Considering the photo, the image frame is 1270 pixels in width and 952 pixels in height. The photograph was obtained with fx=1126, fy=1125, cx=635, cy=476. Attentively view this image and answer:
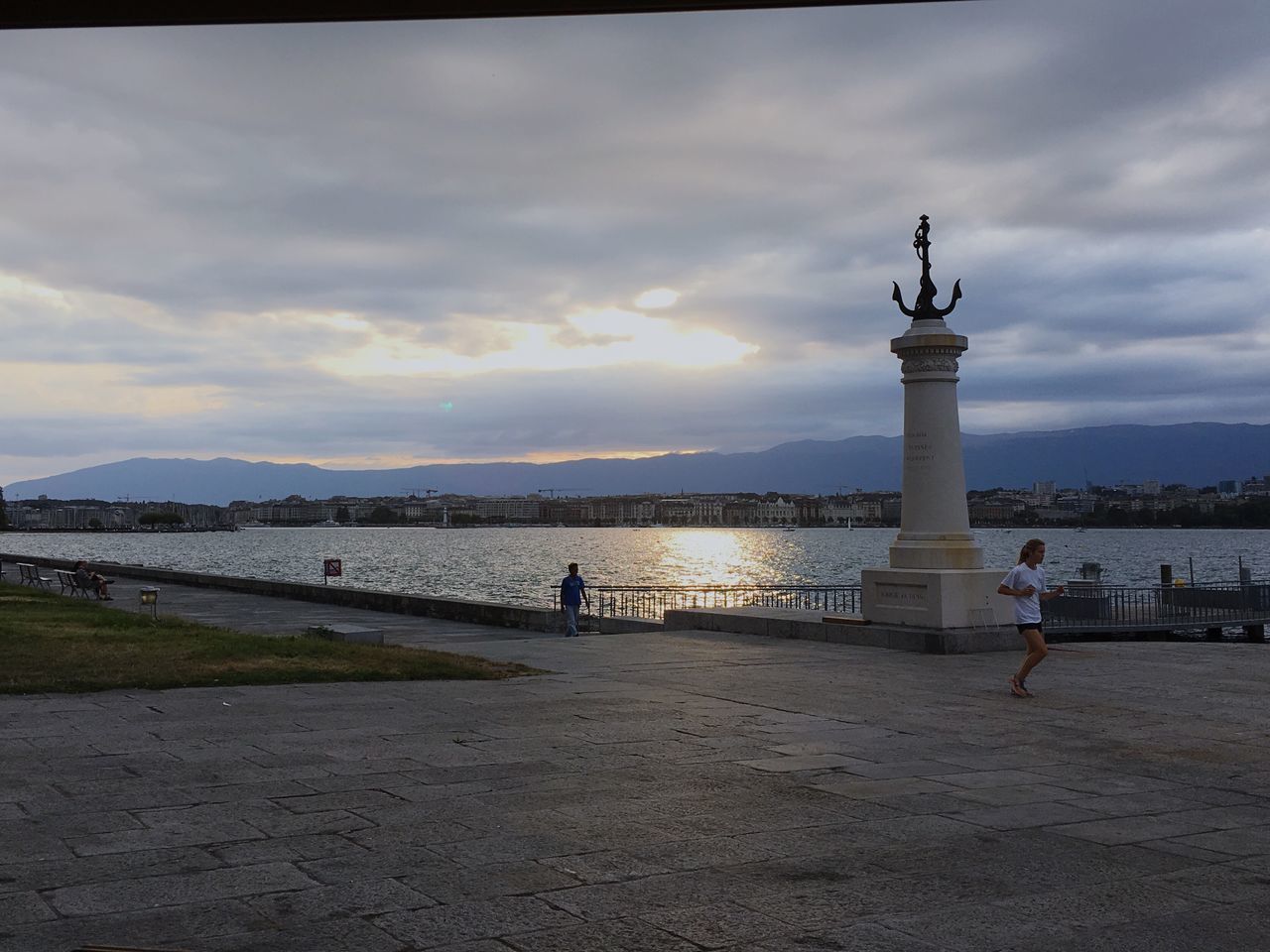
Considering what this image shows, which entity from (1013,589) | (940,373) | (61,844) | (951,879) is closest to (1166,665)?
(1013,589)

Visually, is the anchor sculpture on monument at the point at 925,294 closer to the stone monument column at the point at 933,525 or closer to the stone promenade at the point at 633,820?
the stone monument column at the point at 933,525

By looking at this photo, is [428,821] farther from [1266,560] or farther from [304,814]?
[1266,560]

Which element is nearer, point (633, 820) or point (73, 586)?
point (633, 820)

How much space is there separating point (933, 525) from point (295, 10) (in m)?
13.3

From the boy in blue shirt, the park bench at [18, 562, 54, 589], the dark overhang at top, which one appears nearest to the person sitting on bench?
the park bench at [18, 562, 54, 589]

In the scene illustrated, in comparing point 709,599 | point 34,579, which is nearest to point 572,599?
point 34,579

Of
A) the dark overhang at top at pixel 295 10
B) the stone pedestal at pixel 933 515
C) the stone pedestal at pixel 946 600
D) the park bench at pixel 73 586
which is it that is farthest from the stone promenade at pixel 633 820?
the park bench at pixel 73 586

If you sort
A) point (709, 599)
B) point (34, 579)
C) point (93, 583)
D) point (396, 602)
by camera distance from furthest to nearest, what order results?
point (709, 599)
point (34, 579)
point (93, 583)
point (396, 602)

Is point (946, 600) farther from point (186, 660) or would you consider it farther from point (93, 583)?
point (93, 583)

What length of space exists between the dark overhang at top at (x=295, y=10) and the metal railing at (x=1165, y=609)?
23695mm

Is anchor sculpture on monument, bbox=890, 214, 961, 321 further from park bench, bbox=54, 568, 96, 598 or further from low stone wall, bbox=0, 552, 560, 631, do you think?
park bench, bbox=54, 568, 96, 598

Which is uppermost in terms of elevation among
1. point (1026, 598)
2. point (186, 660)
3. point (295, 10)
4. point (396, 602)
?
point (295, 10)

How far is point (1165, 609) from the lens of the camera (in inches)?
1163

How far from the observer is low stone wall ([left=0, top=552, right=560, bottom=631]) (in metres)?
27.0
